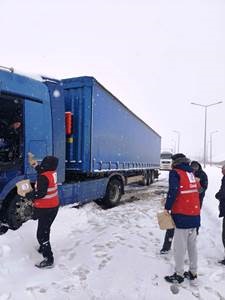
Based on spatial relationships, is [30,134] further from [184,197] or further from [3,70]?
[184,197]

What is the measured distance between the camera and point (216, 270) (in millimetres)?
5453

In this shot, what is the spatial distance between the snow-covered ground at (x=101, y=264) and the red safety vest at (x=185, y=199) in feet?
3.23

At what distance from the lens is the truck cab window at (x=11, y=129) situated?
685cm

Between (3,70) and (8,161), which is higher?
(3,70)

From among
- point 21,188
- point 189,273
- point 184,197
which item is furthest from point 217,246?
point 21,188

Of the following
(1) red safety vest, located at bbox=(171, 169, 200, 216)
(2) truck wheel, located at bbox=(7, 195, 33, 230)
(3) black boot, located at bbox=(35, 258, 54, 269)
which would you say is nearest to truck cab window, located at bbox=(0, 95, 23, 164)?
(2) truck wheel, located at bbox=(7, 195, 33, 230)

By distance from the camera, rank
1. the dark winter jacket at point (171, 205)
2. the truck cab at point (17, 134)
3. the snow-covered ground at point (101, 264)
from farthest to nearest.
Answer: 1. the truck cab at point (17, 134)
2. the dark winter jacket at point (171, 205)
3. the snow-covered ground at point (101, 264)

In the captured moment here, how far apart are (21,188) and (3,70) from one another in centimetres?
242

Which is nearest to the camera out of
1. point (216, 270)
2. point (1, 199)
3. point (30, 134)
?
point (216, 270)

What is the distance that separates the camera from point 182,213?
4.89 m

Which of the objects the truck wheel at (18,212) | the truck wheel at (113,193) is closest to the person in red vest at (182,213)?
the truck wheel at (18,212)

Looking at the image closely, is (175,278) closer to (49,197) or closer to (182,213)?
(182,213)

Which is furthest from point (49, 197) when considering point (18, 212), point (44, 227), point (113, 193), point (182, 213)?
point (113, 193)

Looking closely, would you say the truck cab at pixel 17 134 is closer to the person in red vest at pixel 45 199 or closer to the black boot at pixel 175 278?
the person in red vest at pixel 45 199
